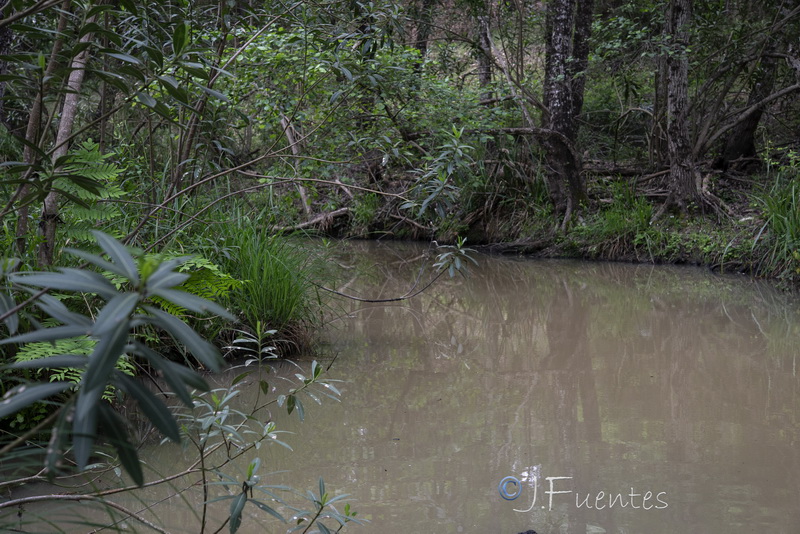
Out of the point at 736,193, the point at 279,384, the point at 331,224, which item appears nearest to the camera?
the point at 279,384

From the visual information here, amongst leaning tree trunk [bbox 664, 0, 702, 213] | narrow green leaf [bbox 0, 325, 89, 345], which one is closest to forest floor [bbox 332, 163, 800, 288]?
leaning tree trunk [bbox 664, 0, 702, 213]

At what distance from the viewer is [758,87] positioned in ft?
29.8

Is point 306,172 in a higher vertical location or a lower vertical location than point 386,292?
higher

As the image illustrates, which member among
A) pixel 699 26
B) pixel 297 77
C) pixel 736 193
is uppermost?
pixel 699 26

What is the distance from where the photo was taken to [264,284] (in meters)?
4.04

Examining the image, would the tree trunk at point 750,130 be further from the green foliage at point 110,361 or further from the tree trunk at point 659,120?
the green foliage at point 110,361

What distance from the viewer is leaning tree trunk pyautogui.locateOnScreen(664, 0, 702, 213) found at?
793 cm

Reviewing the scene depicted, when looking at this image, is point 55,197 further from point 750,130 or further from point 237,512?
point 750,130

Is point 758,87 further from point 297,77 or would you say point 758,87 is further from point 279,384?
point 279,384

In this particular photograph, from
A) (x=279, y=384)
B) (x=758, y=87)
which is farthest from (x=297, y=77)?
(x=758, y=87)

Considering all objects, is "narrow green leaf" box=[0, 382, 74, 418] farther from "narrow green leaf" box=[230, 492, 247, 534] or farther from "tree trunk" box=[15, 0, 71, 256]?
"tree trunk" box=[15, 0, 71, 256]

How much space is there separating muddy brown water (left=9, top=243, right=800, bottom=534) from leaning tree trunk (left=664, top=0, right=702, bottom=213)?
2739 mm

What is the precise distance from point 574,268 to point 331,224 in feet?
12.1

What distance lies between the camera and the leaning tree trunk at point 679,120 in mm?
7934
